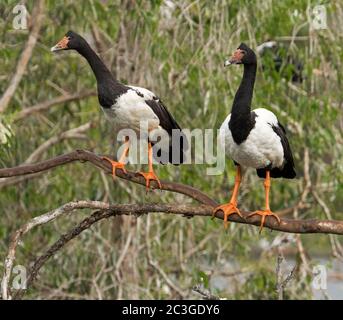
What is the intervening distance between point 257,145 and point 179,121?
254 centimetres

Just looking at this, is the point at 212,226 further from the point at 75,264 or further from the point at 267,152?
the point at 267,152

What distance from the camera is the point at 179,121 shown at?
26.1 feet

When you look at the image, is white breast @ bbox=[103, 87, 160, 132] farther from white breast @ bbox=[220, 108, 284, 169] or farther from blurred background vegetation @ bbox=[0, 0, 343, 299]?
blurred background vegetation @ bbox=[0, 0, 343, 299]

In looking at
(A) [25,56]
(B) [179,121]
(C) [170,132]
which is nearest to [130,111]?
(C) [170,132]

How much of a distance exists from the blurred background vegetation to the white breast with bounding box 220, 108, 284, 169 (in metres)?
1.67

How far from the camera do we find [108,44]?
31.6 feet

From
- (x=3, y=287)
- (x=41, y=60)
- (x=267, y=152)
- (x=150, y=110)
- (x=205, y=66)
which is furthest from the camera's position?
(x=41, y=60)

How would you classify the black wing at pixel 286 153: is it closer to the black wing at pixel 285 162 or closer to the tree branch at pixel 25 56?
the black wing at pixel 285 162

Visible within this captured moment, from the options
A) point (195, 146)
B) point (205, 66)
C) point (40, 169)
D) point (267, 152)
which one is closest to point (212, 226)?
point (195, 146)

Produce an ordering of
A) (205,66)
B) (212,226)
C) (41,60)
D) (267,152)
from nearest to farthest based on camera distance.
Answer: (267,152) → (205,66) → (212,226) → (41,60)

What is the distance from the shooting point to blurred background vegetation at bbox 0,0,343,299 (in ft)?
24.8

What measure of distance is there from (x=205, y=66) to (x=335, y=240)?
82.4 inches
